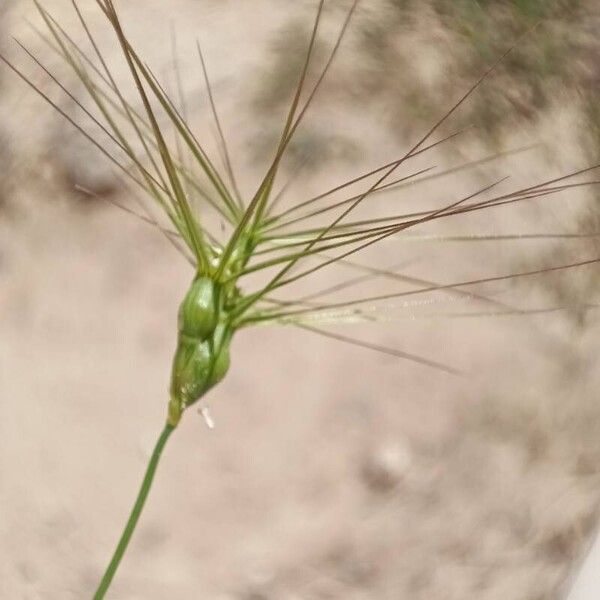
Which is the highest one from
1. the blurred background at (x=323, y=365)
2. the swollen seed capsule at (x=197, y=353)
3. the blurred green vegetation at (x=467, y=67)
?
the blurred green vegetation at (x=467, y=67)

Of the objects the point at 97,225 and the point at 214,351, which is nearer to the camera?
A: the point at 214,351

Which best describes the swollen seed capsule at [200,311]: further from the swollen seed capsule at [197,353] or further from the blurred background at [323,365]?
the blurred background at [323,365]

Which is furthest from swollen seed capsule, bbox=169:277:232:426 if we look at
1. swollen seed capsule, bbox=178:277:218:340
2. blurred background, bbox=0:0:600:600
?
blurred background, bbox=0:0:600:600

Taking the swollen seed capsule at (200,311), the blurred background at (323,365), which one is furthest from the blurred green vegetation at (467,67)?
the swollen seed capsule at (200,311)

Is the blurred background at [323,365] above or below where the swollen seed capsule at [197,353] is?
above

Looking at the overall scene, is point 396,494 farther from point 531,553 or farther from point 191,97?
point 191,97

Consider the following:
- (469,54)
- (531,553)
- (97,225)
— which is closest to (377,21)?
(469,54)

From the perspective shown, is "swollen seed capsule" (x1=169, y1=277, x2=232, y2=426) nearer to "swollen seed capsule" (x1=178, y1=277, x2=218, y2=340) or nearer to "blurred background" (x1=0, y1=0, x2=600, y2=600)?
"swollen seed capsule" (x1=178, y1=277, x2=218, y2=340)
